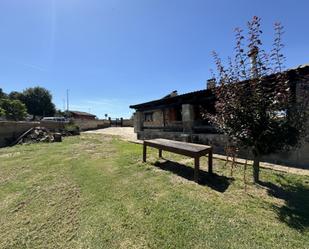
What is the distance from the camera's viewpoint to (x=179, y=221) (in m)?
2.82

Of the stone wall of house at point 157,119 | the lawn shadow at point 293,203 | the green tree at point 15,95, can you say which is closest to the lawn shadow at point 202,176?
the lawn shadow at point 293,203

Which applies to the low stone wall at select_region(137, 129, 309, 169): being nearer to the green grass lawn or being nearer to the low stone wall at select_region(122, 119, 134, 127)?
the green grass lawn

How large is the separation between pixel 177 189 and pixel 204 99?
19.4ft

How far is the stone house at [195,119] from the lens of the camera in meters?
5.52

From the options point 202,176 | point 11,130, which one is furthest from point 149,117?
point 202,176

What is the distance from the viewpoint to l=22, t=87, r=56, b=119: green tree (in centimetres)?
4459

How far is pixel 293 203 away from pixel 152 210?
2518mm

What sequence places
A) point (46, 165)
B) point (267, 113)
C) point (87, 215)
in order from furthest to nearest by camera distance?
point (46, 165) → point (267, 113) → point (87, 215)

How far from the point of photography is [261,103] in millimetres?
3568

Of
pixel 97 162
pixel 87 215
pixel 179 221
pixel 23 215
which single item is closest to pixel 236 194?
pixel 179 221

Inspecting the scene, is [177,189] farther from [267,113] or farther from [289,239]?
[267,113]

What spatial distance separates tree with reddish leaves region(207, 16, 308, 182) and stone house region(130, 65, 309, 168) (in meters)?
0.28

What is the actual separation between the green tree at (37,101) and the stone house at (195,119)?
132 feet

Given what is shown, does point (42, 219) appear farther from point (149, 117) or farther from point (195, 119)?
point (149, 117)
